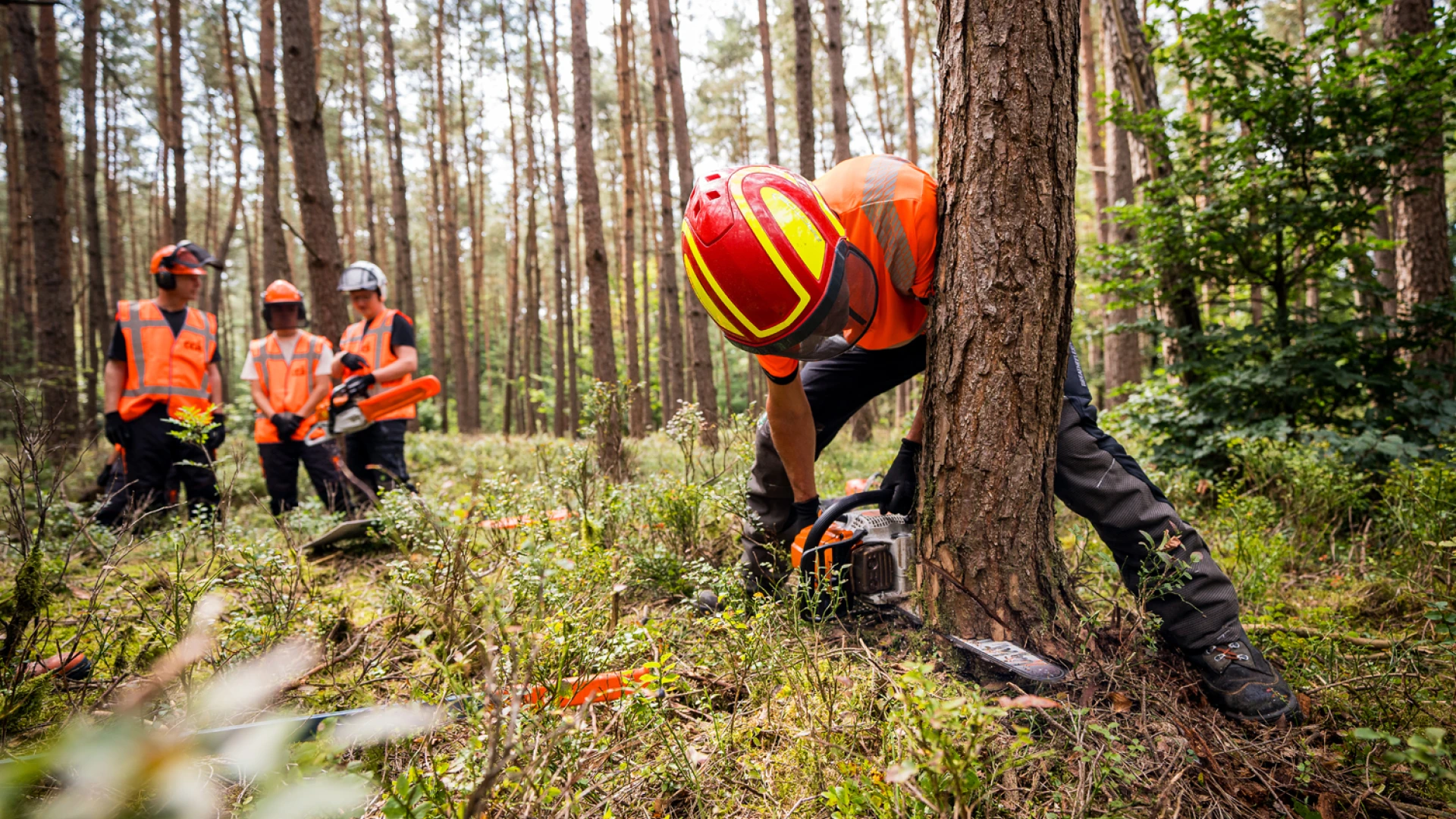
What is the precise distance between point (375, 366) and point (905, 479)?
4.31 meters

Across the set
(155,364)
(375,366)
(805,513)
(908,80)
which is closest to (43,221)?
(155,364)

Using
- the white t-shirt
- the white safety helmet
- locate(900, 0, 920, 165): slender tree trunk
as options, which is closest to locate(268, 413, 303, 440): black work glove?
the white t-shirt

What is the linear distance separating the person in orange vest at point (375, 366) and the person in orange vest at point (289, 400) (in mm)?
218

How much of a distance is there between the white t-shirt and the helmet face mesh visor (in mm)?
4299

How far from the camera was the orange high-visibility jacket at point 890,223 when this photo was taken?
2.29 m

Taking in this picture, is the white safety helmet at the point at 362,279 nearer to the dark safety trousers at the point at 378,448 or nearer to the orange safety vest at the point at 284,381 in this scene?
the orange safety vest at the point at 284,381

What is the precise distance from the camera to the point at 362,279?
5293 millimetres

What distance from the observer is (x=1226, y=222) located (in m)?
4.62

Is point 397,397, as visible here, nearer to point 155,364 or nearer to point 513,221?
point 155,364

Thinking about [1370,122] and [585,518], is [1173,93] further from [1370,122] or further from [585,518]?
[585,518]

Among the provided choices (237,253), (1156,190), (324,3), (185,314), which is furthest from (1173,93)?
(237,253)

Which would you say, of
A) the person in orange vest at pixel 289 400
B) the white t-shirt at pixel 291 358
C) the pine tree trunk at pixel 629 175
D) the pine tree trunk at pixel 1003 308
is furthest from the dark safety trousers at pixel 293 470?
the pine tree trunk at pixel 629 175

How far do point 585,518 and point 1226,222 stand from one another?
15.1ft

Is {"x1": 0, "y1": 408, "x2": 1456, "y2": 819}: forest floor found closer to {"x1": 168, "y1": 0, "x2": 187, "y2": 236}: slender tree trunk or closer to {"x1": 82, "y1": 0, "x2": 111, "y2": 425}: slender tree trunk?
{"x1": 82, "y1": 0, "x2": 111, "y2": 425}: slender tree trunk
